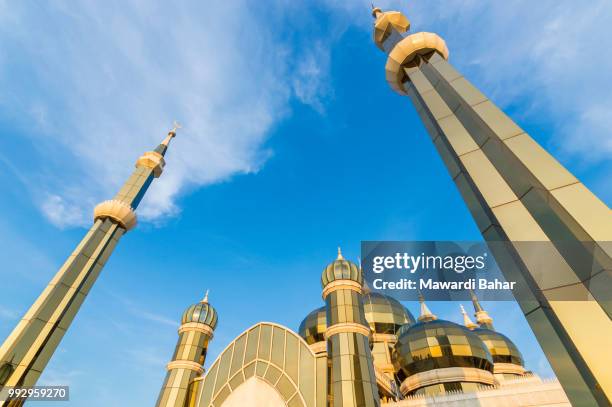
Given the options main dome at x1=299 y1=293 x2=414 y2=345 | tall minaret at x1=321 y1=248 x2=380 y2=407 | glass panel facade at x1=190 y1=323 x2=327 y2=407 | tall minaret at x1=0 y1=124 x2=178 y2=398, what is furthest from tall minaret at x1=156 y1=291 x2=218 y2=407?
main dome at x1=299 y1=293 x2=414 y2=345

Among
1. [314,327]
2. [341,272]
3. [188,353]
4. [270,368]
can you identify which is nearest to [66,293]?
[188,353]

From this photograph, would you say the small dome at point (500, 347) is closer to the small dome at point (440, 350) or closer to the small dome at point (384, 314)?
the small dome at point (384, 314)

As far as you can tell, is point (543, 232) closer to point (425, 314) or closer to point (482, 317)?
point (425, 314)

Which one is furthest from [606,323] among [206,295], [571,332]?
[206,295]

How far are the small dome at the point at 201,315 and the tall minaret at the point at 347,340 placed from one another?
976 cm

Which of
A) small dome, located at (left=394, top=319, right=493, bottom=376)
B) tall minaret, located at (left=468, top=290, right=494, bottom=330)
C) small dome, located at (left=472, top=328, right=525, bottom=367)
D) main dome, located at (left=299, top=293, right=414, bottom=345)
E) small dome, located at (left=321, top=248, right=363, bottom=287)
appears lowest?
small dome, located at (left=394, top=319, right=493, bottom=376)

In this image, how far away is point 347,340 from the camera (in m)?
16.9

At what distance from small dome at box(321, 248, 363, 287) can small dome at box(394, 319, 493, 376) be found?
6.76 metres

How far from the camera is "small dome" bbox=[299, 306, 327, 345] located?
3027 cm

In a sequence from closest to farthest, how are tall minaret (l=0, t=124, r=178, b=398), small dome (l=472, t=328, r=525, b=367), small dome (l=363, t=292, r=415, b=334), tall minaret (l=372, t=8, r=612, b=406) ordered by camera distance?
tall minaret (l=372, t=8, r=612, b=406), tall minaret (l=0, t=124, r=178, b=398), small dome (l=472, t=328, r=525, b=367), small dome (l=363, t=292, r=415, b=334)

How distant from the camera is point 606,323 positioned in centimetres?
357

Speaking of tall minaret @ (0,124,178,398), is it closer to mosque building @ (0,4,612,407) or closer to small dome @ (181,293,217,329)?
mosque building @ (0,4,612,407)

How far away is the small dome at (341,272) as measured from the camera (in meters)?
19.5

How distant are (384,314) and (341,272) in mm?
16104
